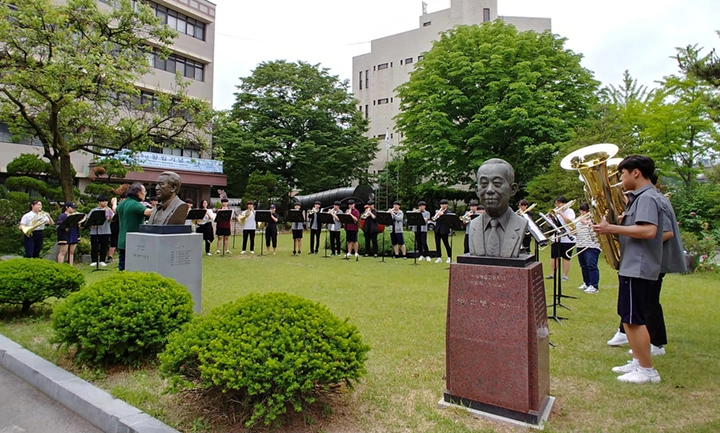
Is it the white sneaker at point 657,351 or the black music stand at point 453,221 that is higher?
the black music stand at point 453,221

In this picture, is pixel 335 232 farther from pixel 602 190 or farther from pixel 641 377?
pixel 641 377

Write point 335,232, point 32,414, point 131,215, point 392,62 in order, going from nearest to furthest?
1. point 32,414
2. point 131,215
3. point 335,232
4. point 392,62

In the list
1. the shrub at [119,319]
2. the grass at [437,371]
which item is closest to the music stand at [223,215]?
the grass at [437,371]

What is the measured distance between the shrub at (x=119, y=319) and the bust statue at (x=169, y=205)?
195 centimetres

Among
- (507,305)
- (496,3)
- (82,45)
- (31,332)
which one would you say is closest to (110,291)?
(31,332)

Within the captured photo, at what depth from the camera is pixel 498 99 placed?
84.5ft

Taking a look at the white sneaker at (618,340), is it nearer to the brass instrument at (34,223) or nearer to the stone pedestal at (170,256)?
the stone pedestal at (170,256)

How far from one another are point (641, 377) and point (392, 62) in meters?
47.4

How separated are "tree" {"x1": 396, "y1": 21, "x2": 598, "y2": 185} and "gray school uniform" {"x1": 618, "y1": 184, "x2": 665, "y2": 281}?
20588 millimetres

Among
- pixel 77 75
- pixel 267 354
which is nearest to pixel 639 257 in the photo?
pixel 267 354

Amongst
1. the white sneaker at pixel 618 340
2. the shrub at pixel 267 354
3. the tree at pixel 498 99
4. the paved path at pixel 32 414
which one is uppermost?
the tree at pixel 498 99

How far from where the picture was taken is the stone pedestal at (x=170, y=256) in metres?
6.13

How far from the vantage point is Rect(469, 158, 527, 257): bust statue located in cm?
354

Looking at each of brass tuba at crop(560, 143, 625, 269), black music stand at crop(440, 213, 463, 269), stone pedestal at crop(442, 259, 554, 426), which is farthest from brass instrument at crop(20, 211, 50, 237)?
brass tuba at crop(560, 143, 625, 269)
